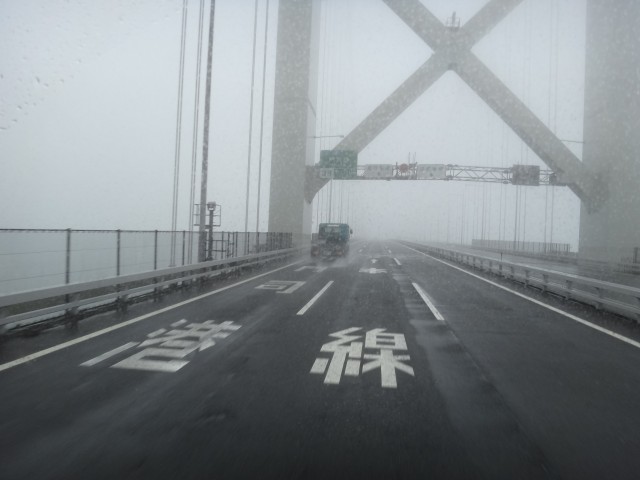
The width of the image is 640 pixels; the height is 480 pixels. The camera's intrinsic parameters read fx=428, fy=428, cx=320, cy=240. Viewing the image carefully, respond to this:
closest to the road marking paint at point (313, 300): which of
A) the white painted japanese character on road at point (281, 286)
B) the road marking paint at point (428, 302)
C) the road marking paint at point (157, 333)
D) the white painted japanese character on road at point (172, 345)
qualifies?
the white painted japanese character on road at point (281, 286)

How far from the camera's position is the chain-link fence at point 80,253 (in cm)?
796

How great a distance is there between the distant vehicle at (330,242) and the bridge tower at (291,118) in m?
2.54

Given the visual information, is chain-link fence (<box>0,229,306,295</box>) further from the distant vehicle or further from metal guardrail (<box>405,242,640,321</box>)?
the distant vehicle

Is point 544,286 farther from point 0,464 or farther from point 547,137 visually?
point 547,137

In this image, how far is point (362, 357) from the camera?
5.82 metres

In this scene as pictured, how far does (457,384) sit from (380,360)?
1.14m

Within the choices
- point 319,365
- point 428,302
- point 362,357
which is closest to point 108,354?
point 319,365

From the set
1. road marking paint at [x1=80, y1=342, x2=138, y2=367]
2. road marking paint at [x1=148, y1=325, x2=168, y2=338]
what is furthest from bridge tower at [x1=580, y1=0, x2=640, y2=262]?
road marking paint at [x1=80, y1=342, x2=138, y2=367]

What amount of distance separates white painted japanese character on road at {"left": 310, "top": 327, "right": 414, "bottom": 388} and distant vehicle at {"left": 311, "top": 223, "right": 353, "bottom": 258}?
28092 millimetres

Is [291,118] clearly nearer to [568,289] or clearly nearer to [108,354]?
[568,289]

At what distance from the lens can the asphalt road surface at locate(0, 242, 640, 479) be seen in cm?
312

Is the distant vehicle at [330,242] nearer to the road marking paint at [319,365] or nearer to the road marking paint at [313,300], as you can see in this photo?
the road marking paint at [313,300]

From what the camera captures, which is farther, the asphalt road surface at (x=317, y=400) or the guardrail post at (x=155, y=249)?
the guardrail post at (x=155, y=249)

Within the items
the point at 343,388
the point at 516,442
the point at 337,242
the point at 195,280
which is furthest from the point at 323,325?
→ the point at 337,242
